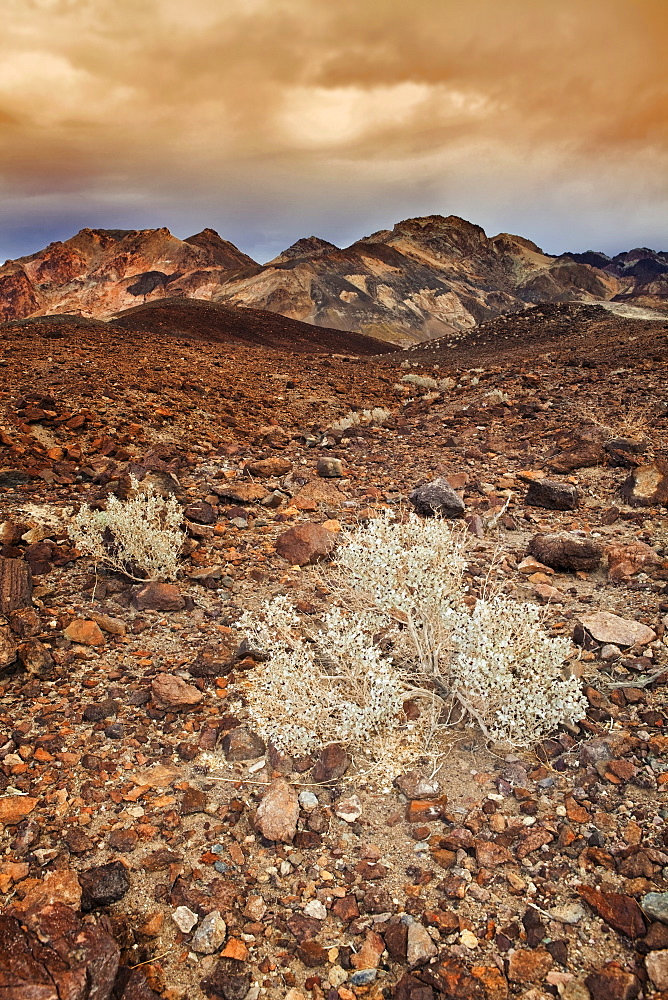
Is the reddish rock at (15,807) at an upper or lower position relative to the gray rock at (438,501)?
lower

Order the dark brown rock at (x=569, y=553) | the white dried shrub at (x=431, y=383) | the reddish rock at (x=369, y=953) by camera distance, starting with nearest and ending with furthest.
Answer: the reddish rock at (x=369, y=953) → the dark brown rock at (x=569, y=553) → the white dried shrub at (x=431, y=383)

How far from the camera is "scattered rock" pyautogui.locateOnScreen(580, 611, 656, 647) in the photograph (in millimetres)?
3053

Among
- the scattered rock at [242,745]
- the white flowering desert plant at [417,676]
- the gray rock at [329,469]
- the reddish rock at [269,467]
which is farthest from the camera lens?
the gray rock at [329,469]

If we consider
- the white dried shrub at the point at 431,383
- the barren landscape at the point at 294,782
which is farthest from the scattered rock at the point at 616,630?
the white dried shrub at the point at 431,383

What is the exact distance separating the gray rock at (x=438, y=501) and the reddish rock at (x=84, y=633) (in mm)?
2837

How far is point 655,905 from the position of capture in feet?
5.80

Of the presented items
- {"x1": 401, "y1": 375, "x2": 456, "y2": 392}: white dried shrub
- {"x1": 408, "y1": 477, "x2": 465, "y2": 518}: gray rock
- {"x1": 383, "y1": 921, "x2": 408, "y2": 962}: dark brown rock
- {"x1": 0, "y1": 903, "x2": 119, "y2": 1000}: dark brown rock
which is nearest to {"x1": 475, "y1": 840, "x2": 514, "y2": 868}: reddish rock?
{"x1": 383, "y1": 921, "x2": 408, "y2": 962}: dark brown rock

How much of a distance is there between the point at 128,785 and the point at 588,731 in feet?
6.67

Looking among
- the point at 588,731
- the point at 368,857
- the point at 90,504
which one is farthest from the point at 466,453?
the point at 368,857

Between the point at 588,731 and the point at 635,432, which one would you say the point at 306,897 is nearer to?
the point at 588,731

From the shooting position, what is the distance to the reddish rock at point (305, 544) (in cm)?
448

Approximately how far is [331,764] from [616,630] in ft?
5.76

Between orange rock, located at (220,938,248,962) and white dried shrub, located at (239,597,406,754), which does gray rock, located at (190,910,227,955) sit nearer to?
orange rock, located at (220,938,248,962)

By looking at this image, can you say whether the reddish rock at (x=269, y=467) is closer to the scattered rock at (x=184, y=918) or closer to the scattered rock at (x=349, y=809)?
the scattered rock at (x=349, y=809)
